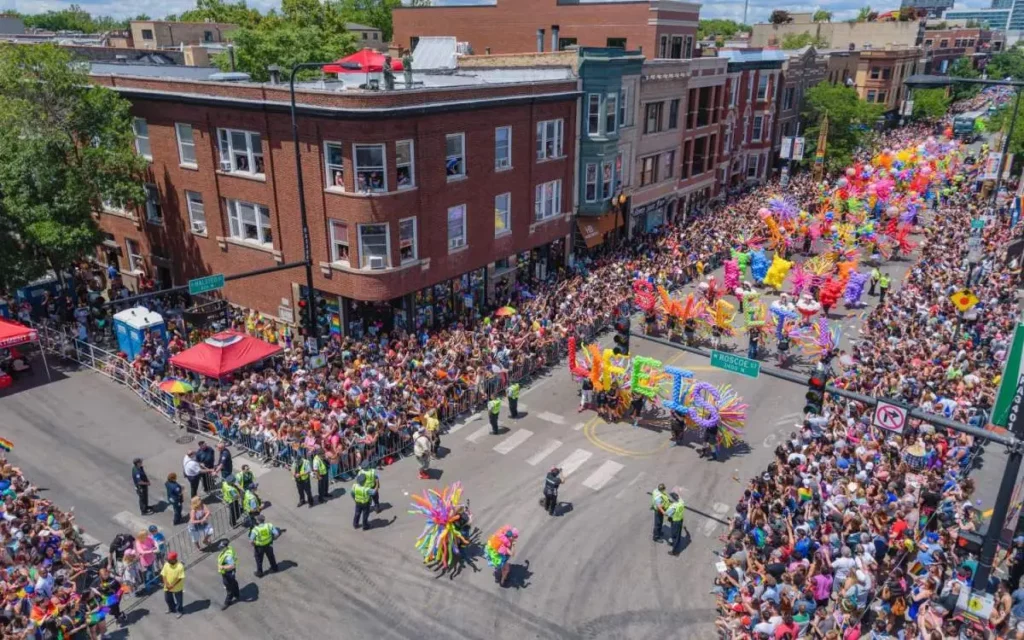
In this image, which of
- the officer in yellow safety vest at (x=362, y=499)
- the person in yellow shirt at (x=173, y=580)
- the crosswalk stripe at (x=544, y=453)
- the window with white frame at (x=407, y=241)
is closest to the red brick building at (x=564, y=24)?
the window with white frame at (x=407, y=241)

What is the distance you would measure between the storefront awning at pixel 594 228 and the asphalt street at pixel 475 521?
547 inches

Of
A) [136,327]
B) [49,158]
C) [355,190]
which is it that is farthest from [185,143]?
[355,190]

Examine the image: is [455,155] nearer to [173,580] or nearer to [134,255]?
[134,255]

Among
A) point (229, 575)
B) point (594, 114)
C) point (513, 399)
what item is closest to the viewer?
point (229, 575)

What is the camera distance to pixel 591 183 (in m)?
36.8

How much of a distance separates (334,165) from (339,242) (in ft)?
9.22

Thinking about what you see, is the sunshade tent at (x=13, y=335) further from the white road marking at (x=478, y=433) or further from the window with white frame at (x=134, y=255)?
the white road marking at (x=478, y=433)

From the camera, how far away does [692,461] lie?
21.2m

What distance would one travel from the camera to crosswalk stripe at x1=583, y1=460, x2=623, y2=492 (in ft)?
65.8

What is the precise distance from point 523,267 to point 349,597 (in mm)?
21472

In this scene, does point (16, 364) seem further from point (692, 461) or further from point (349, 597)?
point (692, 461)

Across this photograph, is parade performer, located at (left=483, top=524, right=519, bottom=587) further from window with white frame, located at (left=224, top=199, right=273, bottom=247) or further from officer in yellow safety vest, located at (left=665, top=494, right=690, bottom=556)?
window with white frame, located at (left=224, top=199, right=273, bottom=247)

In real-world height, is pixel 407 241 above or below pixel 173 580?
above

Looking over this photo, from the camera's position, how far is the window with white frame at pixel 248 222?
93.7 ft
